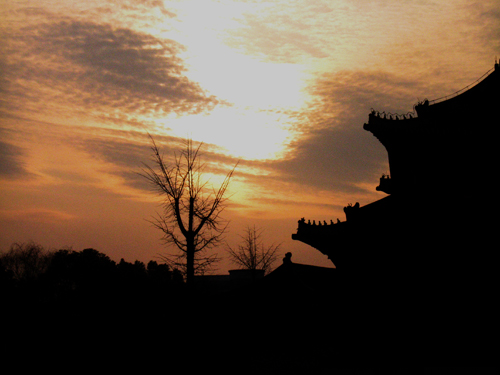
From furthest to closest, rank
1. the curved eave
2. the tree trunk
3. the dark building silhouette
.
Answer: the tree trunk, the curved eave, the dark building silhouette

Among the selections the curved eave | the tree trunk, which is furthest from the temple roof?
the tree trunk

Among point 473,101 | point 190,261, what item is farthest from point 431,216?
point 190,261

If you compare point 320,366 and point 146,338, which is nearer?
point 320,366

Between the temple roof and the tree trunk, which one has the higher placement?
→ the temple roof

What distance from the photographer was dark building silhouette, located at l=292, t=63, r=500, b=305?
11.8 m

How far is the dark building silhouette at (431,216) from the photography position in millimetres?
11773

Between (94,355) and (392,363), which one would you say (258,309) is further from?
(94,355)

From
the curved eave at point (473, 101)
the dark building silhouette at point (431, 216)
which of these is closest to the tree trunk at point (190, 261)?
the dark building silhouette at point (431, 216)

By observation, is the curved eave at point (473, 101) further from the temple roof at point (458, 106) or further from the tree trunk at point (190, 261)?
the tree trunk at point (190, 261)

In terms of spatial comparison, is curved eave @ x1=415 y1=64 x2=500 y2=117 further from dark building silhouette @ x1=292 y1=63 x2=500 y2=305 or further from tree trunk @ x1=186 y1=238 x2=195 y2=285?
tree trunk @ x1=186 y1=238 x2=195 y2=285

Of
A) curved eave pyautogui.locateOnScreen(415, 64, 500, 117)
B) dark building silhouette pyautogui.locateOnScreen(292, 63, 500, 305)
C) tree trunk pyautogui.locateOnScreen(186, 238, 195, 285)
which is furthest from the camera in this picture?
tree trunk pyautogui.locateOnScreen(186, 238, 195, 285)

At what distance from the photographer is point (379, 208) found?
1544 cm

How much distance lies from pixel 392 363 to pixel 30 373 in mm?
13203

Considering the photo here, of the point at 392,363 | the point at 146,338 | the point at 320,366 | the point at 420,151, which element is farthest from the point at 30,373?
the point at 420,151
